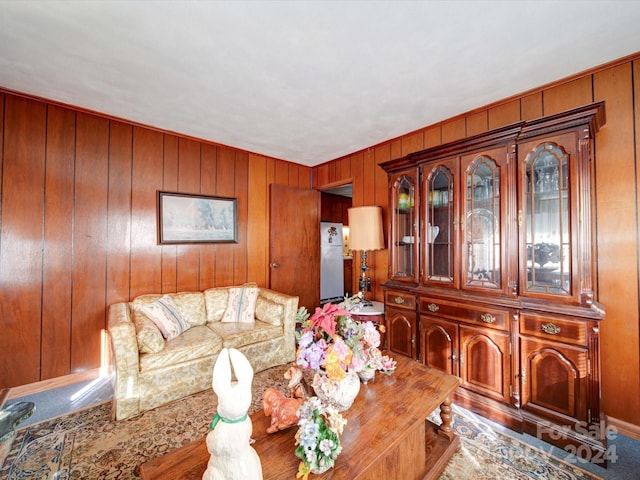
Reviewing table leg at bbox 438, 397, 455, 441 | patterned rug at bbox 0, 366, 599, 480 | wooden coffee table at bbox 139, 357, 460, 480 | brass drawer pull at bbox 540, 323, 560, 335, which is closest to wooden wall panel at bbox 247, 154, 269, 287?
patterned rug at bbox 0, 366, 599, 480

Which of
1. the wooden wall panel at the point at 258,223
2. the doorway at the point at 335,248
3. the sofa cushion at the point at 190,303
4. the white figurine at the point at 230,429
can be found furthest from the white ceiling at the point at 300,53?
the doorway at the point at 335,248

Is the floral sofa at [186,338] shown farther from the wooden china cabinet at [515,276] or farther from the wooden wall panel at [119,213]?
the wooden china cabinet at [515,276]

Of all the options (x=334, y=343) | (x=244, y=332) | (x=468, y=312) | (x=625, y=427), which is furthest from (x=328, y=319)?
(x=625, y=427)

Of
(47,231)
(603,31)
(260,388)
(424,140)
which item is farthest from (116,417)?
(603,31)

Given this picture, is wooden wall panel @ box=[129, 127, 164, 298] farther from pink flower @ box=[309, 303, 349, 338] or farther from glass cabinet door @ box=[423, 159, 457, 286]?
glass cabinet door @ box=[423, 159, 457, 286]

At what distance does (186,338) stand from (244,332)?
0.52 m

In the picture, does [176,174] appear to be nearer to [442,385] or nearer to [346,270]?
[442,385]

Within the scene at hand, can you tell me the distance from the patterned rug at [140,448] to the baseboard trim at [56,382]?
0.61m

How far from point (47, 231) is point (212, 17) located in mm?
2438

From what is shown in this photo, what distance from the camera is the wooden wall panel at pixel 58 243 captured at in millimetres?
2441

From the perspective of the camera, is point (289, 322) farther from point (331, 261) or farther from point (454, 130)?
point (331, 261)

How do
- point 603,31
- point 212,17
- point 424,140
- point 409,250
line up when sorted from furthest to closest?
point 424,140
point 409,250
point 603,31
point 212,17

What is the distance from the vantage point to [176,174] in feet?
10.3

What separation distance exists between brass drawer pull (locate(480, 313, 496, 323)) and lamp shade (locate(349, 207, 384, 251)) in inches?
47.8
